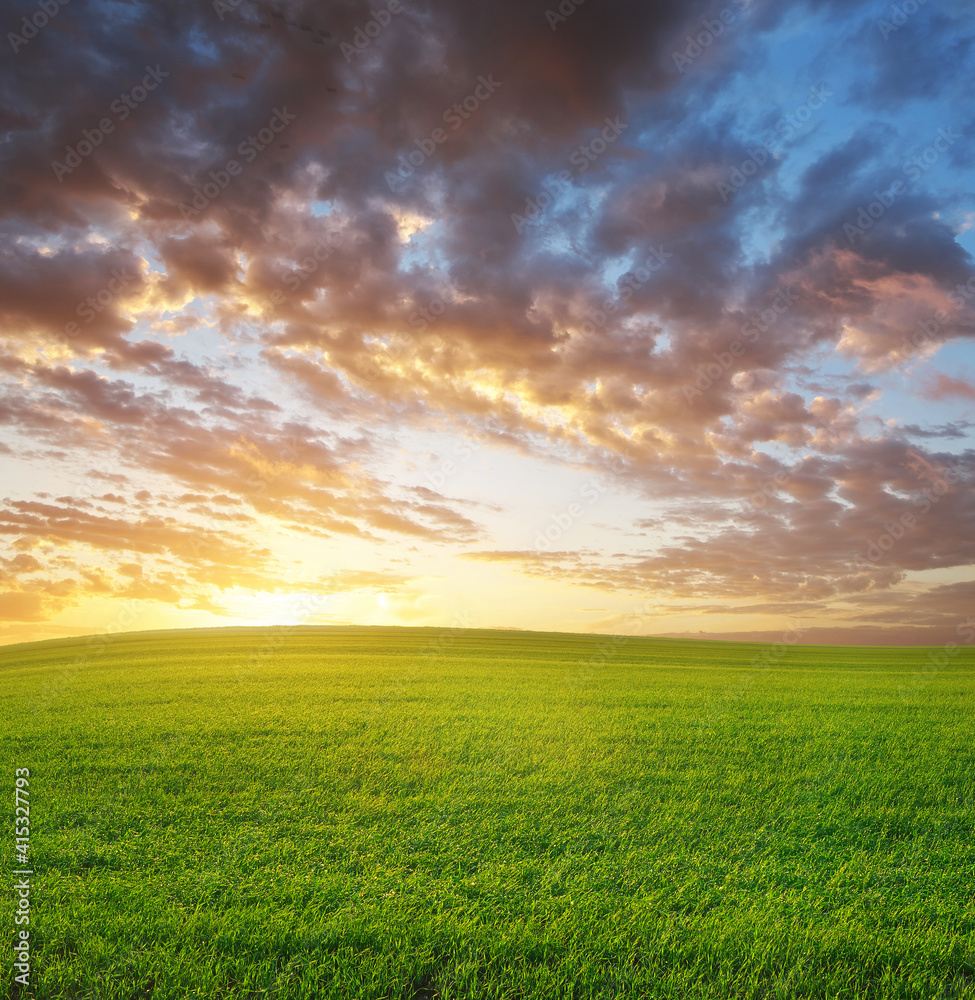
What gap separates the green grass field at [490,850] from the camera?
438 cm

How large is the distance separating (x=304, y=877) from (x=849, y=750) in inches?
399

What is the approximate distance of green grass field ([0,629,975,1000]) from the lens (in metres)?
4.38

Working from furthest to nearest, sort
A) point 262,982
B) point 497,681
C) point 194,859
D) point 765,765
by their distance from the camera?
1. point 497,681
2. point 765,765
3. point 194,859
4. point 262,982

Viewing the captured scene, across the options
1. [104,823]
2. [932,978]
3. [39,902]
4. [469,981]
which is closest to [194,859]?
[39,902]

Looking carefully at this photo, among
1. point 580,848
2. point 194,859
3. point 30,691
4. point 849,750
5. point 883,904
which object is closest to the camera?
point 883,904

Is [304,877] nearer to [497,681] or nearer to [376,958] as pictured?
[376,958]

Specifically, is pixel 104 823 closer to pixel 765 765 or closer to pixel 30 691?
pixel 765 765

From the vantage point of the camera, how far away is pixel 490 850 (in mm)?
6344

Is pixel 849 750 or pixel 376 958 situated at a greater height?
pixel 376 958

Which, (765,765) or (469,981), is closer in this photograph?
(469,981)

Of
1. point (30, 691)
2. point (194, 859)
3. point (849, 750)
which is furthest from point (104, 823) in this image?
point (30, 691)

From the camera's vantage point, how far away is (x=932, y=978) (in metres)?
4.40

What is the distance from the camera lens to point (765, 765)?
9797 mm

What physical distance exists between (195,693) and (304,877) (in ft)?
38.4
